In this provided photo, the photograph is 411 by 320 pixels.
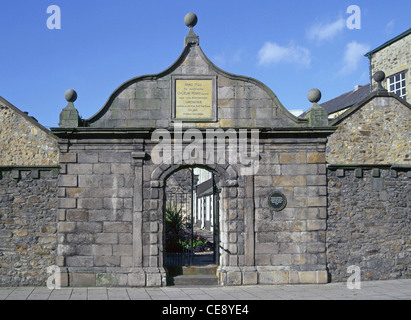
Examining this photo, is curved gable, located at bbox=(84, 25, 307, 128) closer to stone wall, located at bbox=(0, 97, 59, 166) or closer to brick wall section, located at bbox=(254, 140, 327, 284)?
brick wall section, located at bbox=(254, 140, 327, 284)

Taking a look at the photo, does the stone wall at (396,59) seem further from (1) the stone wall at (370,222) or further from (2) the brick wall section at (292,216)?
(2) the brick wall section at (292,216)

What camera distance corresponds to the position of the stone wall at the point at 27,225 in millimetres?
10852

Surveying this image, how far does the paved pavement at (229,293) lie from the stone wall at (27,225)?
16.6 inches

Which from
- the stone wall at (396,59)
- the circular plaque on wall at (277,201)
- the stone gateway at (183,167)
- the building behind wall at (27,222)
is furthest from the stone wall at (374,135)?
the building behind wall at (27,222)

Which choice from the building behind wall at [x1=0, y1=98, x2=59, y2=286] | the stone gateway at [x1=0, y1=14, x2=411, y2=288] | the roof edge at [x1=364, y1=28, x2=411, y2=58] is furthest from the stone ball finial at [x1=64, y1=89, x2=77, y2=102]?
the roof edge at [x1=364, y1=28, x2=411, y2=58]

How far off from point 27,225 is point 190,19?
6541mm

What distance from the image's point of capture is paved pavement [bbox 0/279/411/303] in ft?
30.9

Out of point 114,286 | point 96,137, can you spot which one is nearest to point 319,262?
point 114,286

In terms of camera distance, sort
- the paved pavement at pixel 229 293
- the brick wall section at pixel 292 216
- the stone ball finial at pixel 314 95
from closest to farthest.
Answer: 1. the paved pavement at pixel 229 293
2. the brick wall section at pixel 292 216
3. the stone ball finial at pixel 314 95

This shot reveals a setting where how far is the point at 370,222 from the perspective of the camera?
11547 mm
